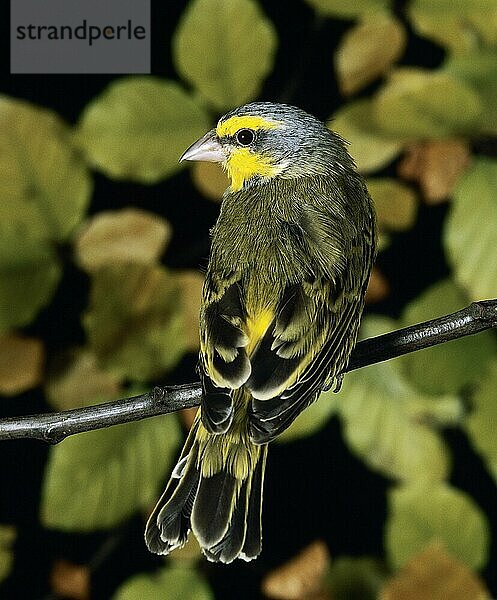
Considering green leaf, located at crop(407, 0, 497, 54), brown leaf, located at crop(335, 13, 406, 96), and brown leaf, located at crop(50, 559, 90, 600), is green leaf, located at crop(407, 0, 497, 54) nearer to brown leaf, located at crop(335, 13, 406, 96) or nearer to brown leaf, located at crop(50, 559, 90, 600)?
brown leaf, located at crop(335, 13, 406, 96)

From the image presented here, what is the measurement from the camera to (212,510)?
50cm

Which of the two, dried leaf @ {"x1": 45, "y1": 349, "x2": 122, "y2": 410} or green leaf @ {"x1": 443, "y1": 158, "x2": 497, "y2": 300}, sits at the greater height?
green leaf @ {"x1": 443, "y1": 158, "x2": 497, "y2": 300}

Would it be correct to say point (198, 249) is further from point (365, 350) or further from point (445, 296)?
point (365, 350)

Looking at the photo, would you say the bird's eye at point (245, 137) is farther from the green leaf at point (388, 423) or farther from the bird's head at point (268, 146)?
the green leaf at point (388, 423)

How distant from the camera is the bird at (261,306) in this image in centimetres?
50

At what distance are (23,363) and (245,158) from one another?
1.31 ft

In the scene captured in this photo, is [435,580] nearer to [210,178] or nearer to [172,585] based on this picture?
[172,585]

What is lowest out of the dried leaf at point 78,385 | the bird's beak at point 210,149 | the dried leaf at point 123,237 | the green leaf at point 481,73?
the dried leaf at point 78,385

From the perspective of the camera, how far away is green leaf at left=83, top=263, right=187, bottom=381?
840 mm

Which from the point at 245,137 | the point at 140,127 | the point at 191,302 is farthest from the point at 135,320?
the point at 245,137

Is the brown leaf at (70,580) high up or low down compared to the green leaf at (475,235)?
down

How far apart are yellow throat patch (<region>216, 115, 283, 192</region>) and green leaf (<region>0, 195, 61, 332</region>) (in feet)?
0.97

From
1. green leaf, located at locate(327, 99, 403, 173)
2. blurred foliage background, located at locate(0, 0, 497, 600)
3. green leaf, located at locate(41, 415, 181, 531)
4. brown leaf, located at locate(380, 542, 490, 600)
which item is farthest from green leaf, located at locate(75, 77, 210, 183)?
brown leaf, located at locate(380, 542, 490, 600)

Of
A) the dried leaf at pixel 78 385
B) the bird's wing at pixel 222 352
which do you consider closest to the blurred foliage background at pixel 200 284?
the dried leaf at pixel 78 385
